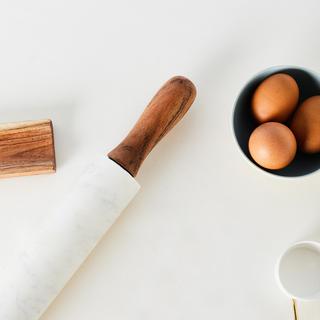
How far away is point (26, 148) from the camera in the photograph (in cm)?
88

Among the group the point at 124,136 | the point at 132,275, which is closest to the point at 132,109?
the point at 124,136

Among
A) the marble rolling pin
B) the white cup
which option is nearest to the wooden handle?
the marble rolling pin

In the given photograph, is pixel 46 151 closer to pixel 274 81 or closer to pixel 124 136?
pixel 124 136

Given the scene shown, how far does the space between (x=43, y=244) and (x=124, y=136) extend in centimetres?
20

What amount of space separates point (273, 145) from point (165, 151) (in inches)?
7.1

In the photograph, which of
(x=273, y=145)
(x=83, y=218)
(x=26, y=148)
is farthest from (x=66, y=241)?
(x=273, y=145)

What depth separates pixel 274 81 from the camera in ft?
2.76

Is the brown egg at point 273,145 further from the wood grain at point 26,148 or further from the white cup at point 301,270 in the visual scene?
the wood grain at point 26,148

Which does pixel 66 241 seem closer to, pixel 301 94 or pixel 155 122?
pixel 155 122

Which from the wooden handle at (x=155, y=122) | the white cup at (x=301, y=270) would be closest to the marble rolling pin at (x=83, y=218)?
the wooden handle at (x=155, y=122)

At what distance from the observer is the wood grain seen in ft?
2.88

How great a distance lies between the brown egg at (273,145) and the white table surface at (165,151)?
9 cm

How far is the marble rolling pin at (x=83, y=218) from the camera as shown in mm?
829

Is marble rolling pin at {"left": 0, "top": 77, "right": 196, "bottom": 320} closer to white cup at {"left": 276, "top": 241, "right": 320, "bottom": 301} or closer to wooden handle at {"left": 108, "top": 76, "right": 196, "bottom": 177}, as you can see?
wooden handle at {"left": 108, "top": 76, "right": 196, "bottom": 177}
